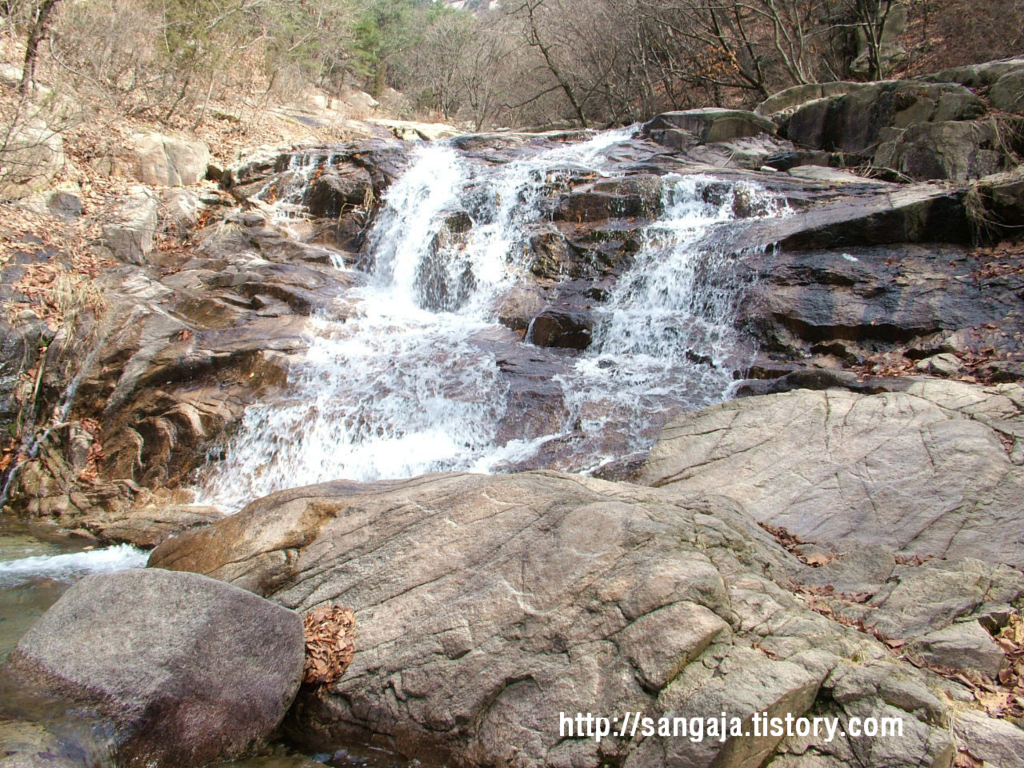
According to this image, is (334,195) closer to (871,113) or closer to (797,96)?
(871,113)

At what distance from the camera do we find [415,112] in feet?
91.0

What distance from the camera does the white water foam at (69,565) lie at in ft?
17.3

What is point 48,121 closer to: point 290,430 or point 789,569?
point 290,430

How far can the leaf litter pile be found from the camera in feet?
11.6

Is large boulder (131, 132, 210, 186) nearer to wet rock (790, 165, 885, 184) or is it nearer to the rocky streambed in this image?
the rocky streambed

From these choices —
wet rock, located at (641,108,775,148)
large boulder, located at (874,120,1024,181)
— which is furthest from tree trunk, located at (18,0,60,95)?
large boulder, located at (874,120,1024,181)

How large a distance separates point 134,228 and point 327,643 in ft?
30.6

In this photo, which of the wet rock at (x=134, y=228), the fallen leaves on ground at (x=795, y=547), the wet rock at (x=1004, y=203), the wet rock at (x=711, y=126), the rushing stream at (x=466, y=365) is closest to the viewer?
the fallen leaves on ground at (x=795, y=547)

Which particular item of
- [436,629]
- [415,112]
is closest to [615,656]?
[436,629]

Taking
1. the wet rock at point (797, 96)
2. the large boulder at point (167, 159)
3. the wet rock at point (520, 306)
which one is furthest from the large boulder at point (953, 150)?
the large boulder at point (167, 159)

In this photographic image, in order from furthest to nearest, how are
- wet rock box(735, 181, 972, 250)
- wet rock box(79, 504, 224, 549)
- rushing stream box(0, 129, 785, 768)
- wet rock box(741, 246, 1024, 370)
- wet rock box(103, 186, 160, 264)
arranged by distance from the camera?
1. wet rock box(103, 186, 160, 264)
2. wet rock box(735, 181, 972, 250)
3. wet rock box(741, 246, 1024, 370)
4. rushing stream box(0, 129, 785, 768)
5. wet rock box(79, 504, 224, 549)

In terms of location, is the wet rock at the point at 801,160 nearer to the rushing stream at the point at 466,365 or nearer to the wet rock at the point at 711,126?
the wet rock at the point at 711,126

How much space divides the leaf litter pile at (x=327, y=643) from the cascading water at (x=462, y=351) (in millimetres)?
3180

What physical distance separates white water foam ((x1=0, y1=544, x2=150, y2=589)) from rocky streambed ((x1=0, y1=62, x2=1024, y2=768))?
31 cm
